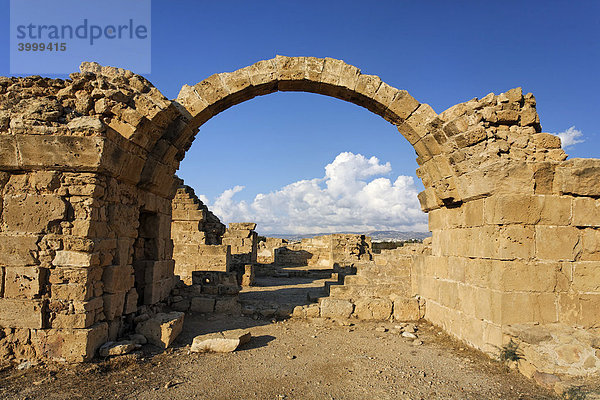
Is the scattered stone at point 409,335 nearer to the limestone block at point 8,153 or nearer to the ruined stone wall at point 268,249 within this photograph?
the limestone block at point 8,153

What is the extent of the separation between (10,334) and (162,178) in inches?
113

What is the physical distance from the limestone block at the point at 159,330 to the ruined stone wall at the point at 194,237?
282 inches

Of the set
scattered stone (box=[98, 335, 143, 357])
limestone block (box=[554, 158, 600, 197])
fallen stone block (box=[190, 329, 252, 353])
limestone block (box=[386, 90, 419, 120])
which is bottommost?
fallen stone block (box=[190, 329, 252, 353])

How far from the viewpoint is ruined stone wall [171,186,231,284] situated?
1316 cm

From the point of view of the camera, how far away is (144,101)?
5.28 meters

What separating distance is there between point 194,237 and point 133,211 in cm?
885

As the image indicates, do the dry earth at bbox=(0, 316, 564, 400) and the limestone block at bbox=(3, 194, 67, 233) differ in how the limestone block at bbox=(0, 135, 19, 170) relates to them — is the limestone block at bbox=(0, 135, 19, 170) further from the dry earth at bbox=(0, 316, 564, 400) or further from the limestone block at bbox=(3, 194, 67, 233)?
the dry earth at bbox=(0, 316, 564, 400)

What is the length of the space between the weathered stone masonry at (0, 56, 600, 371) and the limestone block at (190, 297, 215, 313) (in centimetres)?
168

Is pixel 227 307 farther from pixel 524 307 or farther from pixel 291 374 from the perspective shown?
pixel 524 307

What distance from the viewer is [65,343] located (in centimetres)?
430

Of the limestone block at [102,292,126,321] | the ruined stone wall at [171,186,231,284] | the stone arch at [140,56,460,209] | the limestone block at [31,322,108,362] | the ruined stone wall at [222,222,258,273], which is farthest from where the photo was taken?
the ruined stone wall at [222,222,258,273]

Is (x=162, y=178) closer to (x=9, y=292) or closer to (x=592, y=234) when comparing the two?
(x=9, y=292)

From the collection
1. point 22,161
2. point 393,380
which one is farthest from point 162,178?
point 393,380

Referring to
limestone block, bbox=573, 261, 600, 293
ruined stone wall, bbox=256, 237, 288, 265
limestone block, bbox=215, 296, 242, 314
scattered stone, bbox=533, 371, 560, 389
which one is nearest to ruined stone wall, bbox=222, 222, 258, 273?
ruined stone wall, bbox=256, 237, 288, 265
